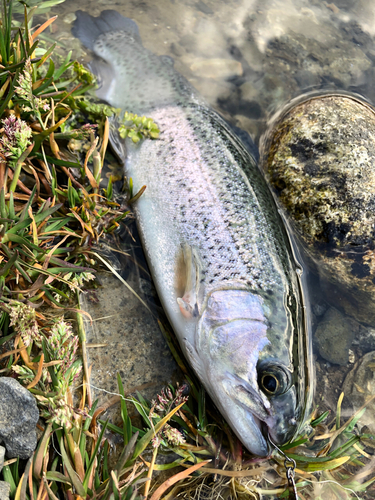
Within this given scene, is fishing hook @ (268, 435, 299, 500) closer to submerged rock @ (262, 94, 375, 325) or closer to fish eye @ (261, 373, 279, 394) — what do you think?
fish eye @ (261, 373, 279, 394)

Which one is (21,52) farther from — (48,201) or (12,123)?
(48,201)

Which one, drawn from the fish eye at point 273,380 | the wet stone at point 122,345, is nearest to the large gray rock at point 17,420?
the wet stone at point 122,345

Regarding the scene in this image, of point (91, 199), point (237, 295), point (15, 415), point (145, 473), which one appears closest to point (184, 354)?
point (237, 295)

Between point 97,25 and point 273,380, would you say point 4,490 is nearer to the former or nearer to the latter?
point 273,380

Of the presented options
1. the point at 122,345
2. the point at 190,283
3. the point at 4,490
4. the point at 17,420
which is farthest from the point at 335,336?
the point at 4,490

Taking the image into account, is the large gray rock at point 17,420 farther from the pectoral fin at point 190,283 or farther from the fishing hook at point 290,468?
the fishing hook at point 290,468

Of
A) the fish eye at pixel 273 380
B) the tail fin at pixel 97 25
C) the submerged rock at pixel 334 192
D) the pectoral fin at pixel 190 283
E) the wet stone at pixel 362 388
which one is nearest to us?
the fish eye at pixel 273 380

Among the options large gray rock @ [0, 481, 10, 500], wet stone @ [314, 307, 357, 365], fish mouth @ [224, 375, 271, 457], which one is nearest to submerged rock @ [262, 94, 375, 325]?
wet stone @ [314, 307, 357, 365]
